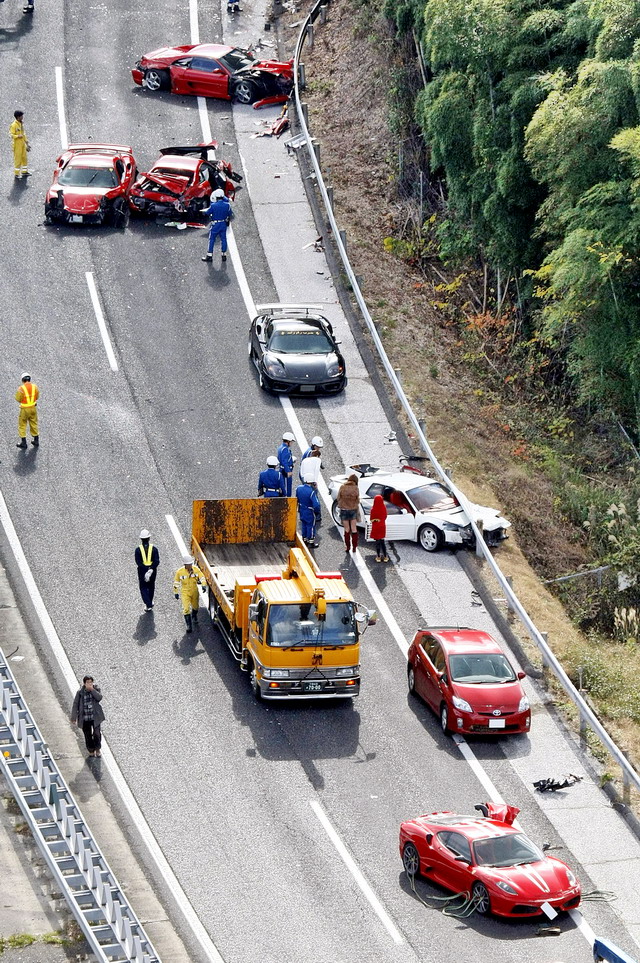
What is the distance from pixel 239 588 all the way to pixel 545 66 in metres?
17.9

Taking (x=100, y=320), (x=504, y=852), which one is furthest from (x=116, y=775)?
(x=100, y=320)

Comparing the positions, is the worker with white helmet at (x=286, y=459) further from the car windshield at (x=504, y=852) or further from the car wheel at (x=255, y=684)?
the car windshield at (x=504, y=852)

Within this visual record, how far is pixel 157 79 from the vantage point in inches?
1802

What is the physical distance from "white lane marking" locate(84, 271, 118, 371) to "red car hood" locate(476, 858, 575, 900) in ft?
57.6

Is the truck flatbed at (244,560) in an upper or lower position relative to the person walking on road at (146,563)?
lower

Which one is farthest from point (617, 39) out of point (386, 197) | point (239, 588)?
point (239, 588)

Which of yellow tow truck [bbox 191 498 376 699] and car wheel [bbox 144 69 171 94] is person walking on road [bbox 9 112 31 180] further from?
yellow tow truck [bbox 191 498 376 699]

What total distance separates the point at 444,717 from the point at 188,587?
4890 mm

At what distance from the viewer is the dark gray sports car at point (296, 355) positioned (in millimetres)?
32969

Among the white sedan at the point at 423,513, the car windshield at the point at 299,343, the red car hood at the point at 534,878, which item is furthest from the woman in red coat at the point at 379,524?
the red car hood at the point at 534,878

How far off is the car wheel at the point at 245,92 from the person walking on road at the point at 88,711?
2689 cm

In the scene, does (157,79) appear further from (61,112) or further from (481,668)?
(481,668)

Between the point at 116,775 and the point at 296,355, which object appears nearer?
the point at 116,775

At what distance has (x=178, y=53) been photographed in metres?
45.5
